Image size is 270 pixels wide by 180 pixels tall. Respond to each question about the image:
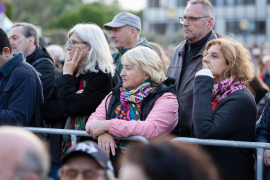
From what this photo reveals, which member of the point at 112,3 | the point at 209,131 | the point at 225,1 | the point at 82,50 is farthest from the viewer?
the point at 112,3

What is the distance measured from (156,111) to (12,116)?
141cm

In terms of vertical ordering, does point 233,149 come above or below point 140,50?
below

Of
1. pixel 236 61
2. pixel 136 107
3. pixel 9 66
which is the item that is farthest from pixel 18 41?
pixel 236 61

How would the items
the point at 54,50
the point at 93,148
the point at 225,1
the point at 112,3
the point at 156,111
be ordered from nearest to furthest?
the point at 93,148
the point at 156,111
the point at 54,50
the point at 225,1
the point at 112,3

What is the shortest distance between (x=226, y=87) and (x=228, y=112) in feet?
0.86

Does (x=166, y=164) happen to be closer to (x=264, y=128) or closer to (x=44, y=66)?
(x=264, y=128)

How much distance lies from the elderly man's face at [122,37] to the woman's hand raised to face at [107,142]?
99.5 inches

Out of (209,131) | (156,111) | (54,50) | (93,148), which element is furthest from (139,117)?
(54,50)

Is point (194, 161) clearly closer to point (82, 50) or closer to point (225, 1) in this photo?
point (82, 50)

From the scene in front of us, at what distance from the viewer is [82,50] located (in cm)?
379

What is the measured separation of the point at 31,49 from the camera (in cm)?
505

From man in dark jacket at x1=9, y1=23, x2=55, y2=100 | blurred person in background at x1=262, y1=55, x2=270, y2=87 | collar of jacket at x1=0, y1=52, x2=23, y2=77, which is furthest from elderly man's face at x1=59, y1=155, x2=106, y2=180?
blurred person in background at x1=262, y1=55, x2=270, y2=87

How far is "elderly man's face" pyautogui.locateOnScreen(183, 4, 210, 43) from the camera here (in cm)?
426

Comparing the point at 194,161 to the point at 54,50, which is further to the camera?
the point at 54,50
